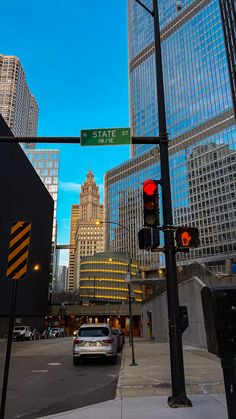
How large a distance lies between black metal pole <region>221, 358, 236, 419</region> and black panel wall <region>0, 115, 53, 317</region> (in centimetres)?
4472

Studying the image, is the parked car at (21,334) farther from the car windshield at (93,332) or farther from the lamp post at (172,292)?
the lamp post at (172,292)

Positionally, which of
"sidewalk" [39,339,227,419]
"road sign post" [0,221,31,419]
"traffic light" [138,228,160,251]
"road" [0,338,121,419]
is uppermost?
"traffic light" [138,228,160,251]

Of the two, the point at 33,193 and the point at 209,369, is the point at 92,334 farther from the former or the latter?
the point at 33,193

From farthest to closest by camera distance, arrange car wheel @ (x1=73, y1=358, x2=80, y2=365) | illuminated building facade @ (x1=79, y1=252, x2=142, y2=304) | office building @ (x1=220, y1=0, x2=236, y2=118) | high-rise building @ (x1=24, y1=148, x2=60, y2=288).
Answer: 1. high-rise building @ (x1=24, y1=148, x2=60, y2=288)
2. illuminated building facade @ (x1=79, y1=252, x2=142, y2=304)
3. office building @ (x1=220, y1=0, x2=236, y2=118)
4. car wheel @ (x1=73, y1=358, x2=80, y2=365)

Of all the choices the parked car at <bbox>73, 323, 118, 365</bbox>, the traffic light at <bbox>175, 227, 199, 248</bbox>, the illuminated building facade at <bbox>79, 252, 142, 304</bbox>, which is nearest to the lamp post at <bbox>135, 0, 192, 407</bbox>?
the traffic light at <bbox>175, 227, 199, 248</bbox>

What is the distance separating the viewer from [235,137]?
104500mm

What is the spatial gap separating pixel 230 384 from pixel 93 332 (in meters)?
13.3

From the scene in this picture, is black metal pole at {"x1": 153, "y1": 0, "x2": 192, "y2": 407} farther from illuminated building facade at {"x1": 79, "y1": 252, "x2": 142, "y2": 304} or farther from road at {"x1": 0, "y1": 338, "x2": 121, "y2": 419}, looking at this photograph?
illuminated building facade at {"x1": 79, "y1": 252, "x2": 142, "y2": 304}

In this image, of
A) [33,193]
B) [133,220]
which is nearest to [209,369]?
[33,193]

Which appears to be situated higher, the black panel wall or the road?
the black panel wall

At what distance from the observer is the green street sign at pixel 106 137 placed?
9.68 meters

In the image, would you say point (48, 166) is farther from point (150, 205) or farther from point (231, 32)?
point (150, 205)

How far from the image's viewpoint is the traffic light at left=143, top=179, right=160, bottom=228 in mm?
8086

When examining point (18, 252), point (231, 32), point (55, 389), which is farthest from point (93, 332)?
point (231, 32)
